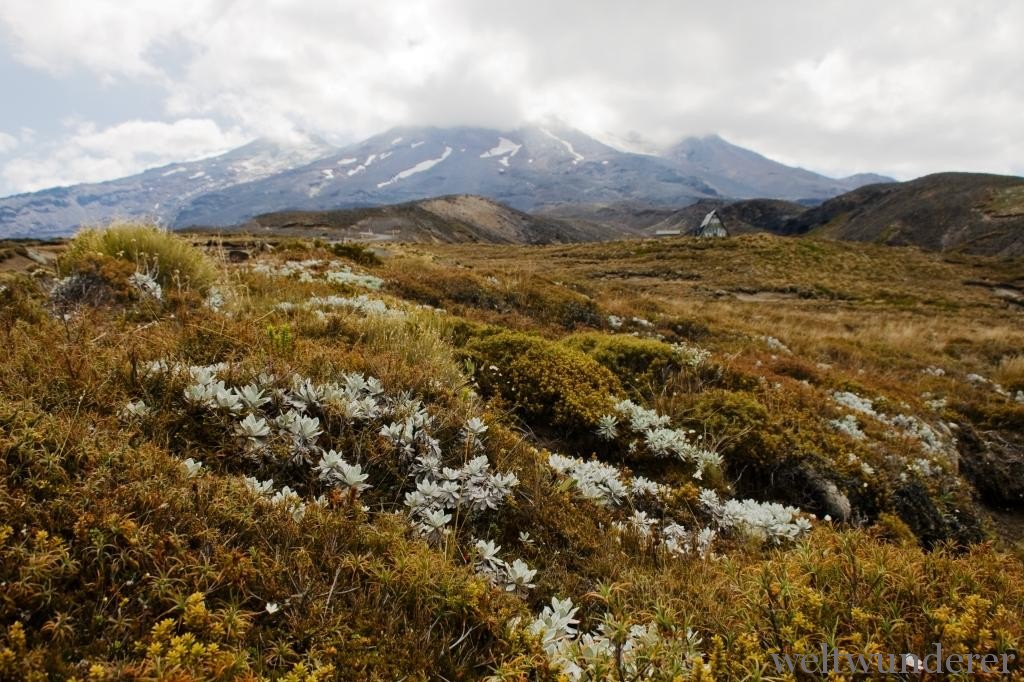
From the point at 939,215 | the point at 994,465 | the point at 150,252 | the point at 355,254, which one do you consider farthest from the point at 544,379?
the point at 939,215

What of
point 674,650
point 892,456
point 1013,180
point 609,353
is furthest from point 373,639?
point 1013,180

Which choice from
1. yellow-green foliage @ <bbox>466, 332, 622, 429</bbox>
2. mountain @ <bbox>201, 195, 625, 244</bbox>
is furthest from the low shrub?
mountain @ <bbox>201, 195, 625, 244</bbox>

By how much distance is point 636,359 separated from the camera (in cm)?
716

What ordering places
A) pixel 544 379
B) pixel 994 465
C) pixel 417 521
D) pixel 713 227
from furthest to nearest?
pixel 713 227
pixel 994 465
pixel 544 379
pixel 417 521

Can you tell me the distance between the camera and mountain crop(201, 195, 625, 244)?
109188 millimetres

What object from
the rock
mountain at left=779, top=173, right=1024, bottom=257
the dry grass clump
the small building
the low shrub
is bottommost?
the rock

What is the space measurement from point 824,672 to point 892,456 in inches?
202

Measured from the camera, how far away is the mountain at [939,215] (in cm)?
8204

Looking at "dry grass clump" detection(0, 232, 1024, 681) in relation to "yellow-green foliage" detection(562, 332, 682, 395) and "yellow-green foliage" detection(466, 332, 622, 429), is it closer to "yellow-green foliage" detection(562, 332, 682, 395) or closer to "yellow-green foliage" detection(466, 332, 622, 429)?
"yellow-green foliage" detection(466, 332, 622, 429)

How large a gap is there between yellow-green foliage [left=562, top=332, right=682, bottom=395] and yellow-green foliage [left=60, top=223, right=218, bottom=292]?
5277 mm

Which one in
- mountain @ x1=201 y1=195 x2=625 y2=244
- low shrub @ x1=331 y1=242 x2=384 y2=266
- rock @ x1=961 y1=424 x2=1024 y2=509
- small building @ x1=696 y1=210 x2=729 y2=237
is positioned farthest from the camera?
mountain @ x1=201 y1=195 x2=625 y2=244

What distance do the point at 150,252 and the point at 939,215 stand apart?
465ft

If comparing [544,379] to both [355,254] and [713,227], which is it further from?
[713,227]

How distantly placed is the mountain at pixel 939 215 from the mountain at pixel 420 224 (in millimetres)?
91227
